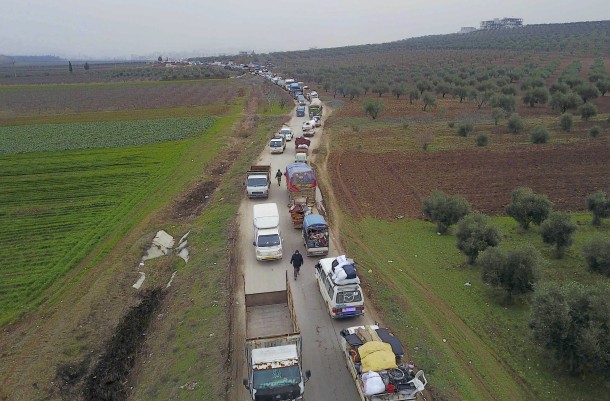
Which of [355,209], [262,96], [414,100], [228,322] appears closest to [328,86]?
[262,96]

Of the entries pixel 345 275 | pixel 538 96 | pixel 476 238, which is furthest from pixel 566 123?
pixel 345 275

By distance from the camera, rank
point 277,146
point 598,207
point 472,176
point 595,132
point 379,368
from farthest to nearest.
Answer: point 595,132 → point 277,146 → point 472,176 → point 598,207 → point 379,368

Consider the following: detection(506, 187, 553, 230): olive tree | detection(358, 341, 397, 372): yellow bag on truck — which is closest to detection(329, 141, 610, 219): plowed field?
detection(506, 187, 553, 230): olive tree

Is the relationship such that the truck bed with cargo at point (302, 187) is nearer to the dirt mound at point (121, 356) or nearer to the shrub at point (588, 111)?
the dirt mound at point (121, 356)

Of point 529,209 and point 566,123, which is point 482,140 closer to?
point 566,123

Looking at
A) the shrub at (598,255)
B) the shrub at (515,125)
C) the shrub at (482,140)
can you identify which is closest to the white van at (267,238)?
the shrub at (598,255)
